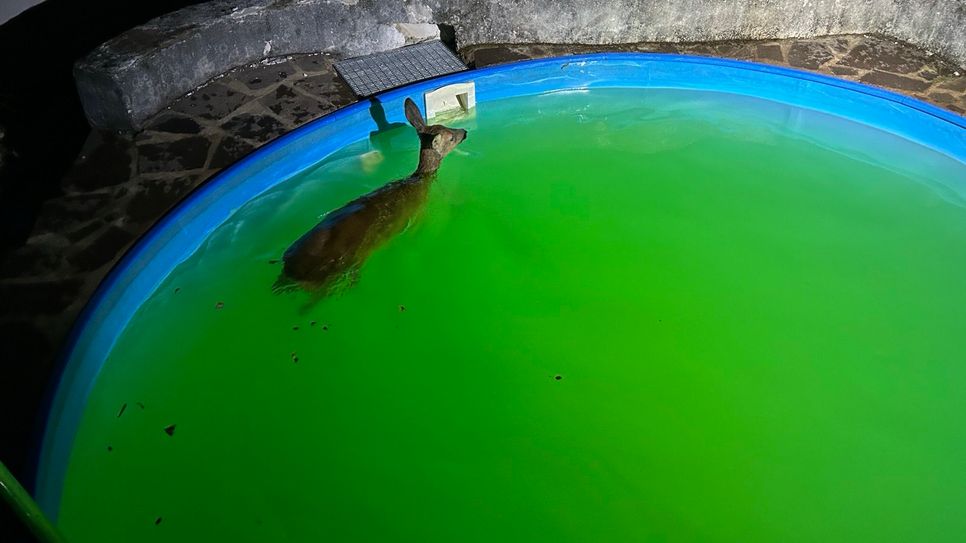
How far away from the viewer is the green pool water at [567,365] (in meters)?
3.68

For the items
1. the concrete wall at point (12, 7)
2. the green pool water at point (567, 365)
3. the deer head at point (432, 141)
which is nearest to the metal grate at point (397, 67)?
the green pool water at point (567, 365)

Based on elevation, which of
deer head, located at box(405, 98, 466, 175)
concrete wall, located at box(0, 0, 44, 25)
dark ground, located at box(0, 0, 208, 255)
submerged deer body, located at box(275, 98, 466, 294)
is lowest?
submerged deer body, located at box(275, 98, 466, 294)

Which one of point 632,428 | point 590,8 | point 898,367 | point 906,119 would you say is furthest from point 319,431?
point 906,119

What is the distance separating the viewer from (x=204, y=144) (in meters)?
5.25

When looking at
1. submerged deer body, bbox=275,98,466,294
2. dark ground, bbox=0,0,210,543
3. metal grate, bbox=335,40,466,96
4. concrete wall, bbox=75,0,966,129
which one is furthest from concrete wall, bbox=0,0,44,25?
submerged deer body, bbox=275,98,466,294

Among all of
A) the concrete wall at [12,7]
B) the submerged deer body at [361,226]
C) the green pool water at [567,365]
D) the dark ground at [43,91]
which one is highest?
the concrete wall at [12,7]

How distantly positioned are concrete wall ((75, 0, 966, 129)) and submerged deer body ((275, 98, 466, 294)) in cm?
174

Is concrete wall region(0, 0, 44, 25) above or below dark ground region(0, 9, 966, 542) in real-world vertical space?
above

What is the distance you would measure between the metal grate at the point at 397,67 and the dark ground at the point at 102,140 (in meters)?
0.14

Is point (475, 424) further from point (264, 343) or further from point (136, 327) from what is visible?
point (136, 327)

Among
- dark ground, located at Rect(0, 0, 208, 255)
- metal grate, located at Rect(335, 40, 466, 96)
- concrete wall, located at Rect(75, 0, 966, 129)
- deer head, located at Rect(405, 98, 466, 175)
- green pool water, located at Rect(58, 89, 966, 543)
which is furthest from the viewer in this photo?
metal grate, located at Rect(335, 40, 466, 96)

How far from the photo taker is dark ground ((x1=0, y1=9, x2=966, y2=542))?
155 inches

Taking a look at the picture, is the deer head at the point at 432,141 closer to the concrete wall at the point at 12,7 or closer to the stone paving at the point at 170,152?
the stone paving at the point at 170,152

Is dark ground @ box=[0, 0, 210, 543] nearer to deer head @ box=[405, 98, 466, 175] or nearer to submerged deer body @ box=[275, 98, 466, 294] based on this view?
submerged deer body @ box=[275, 98, 466, 294]
